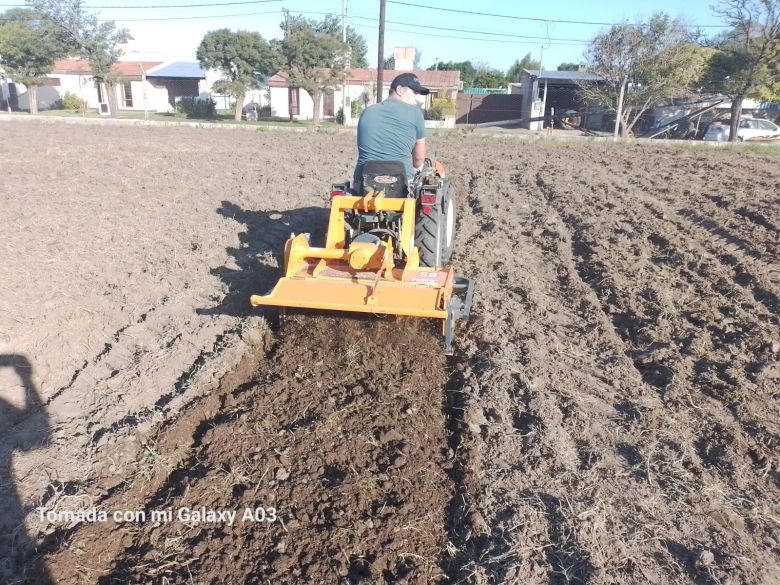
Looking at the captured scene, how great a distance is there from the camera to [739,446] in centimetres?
381

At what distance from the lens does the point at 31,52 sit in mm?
38500

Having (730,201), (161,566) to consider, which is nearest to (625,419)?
(161,566)

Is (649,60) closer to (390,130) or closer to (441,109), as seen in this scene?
(441,109)

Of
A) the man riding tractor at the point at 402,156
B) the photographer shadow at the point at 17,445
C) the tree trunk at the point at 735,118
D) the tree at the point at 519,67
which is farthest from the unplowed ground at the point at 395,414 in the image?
the tree at the point at 519,67

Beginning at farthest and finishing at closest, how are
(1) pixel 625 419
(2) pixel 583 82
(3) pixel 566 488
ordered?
(2) pixel 583 82 → (1) pixel 625 419 → (3) pixel 566 488

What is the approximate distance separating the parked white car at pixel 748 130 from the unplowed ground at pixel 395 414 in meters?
21.1

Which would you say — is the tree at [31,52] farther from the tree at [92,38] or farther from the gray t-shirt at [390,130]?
the gray t-shirt at [390,130]

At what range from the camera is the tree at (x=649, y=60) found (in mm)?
26156

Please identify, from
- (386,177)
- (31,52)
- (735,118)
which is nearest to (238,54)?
(31,52)

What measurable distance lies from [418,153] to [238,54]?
1446 inches

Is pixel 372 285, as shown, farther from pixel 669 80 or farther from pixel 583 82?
pixel 583 82

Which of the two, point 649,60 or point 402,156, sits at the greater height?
point 649,60

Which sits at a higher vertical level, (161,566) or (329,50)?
(329,50)

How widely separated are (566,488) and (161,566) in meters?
2.13
